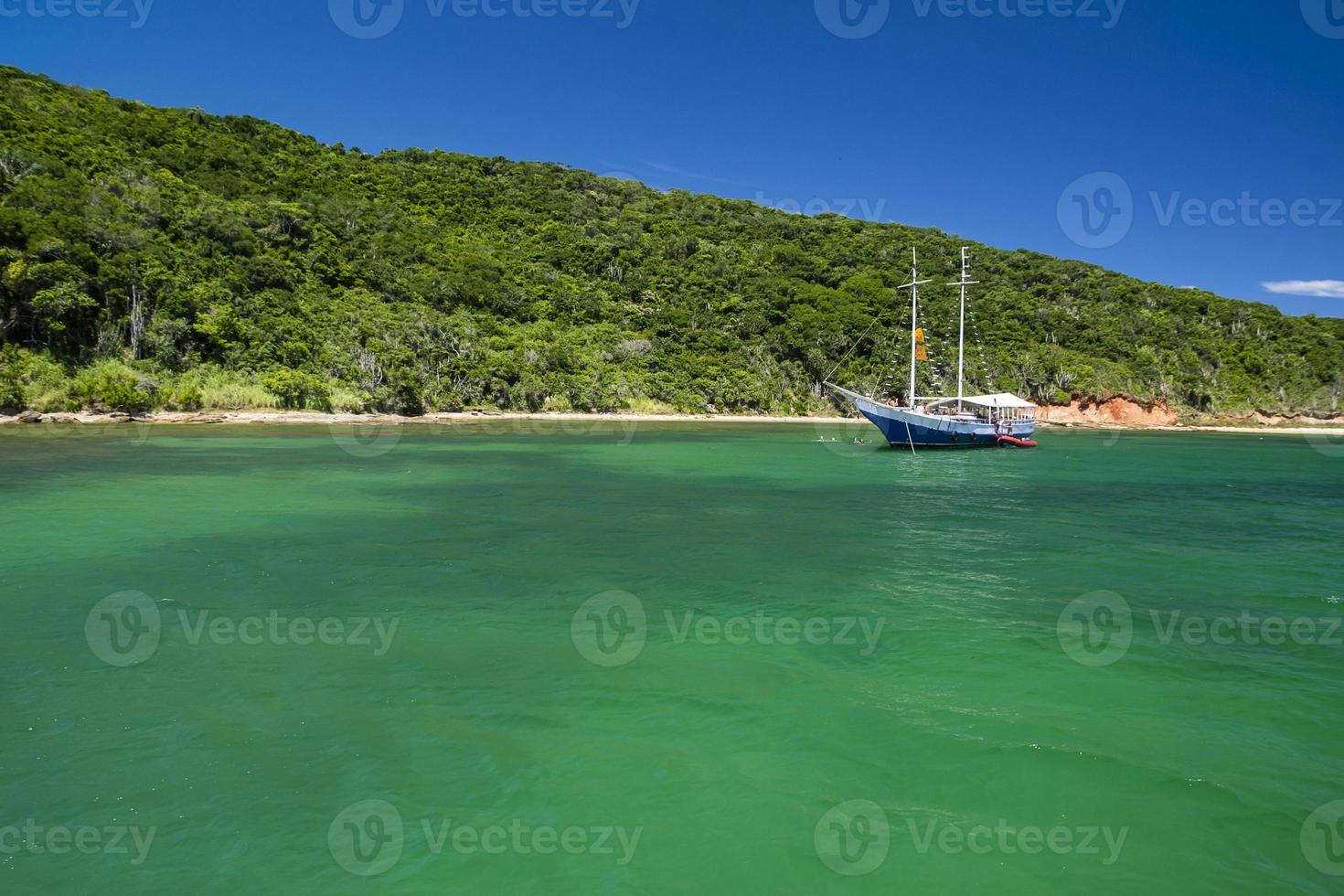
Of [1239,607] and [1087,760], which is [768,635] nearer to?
[1087,760]

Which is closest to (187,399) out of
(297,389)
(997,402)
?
(297,389)

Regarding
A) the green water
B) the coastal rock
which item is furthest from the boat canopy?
the coastal rock

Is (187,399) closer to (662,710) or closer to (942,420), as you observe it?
(942,420)

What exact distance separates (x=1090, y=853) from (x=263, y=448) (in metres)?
37.4

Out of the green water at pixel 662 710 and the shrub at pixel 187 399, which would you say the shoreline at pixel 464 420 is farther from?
the green water at pixel 662 710

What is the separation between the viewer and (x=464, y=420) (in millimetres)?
64125

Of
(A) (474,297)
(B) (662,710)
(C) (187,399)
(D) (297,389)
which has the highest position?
(A) (474,297)

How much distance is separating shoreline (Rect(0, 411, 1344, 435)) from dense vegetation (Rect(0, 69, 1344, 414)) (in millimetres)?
1814

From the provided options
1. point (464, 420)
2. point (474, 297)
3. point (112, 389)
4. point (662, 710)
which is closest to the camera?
point (662, 710)

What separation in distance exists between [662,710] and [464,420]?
60097 mm

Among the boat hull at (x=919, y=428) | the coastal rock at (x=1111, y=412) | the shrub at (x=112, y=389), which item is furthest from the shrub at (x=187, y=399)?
the coastal rock at (x=1111, y=412)

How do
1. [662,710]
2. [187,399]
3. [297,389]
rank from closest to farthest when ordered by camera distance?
1. [662,710]
2. [187,399]
3. [297,389]

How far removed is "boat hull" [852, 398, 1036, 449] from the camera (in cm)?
4172

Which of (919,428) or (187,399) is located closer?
(919,428)
